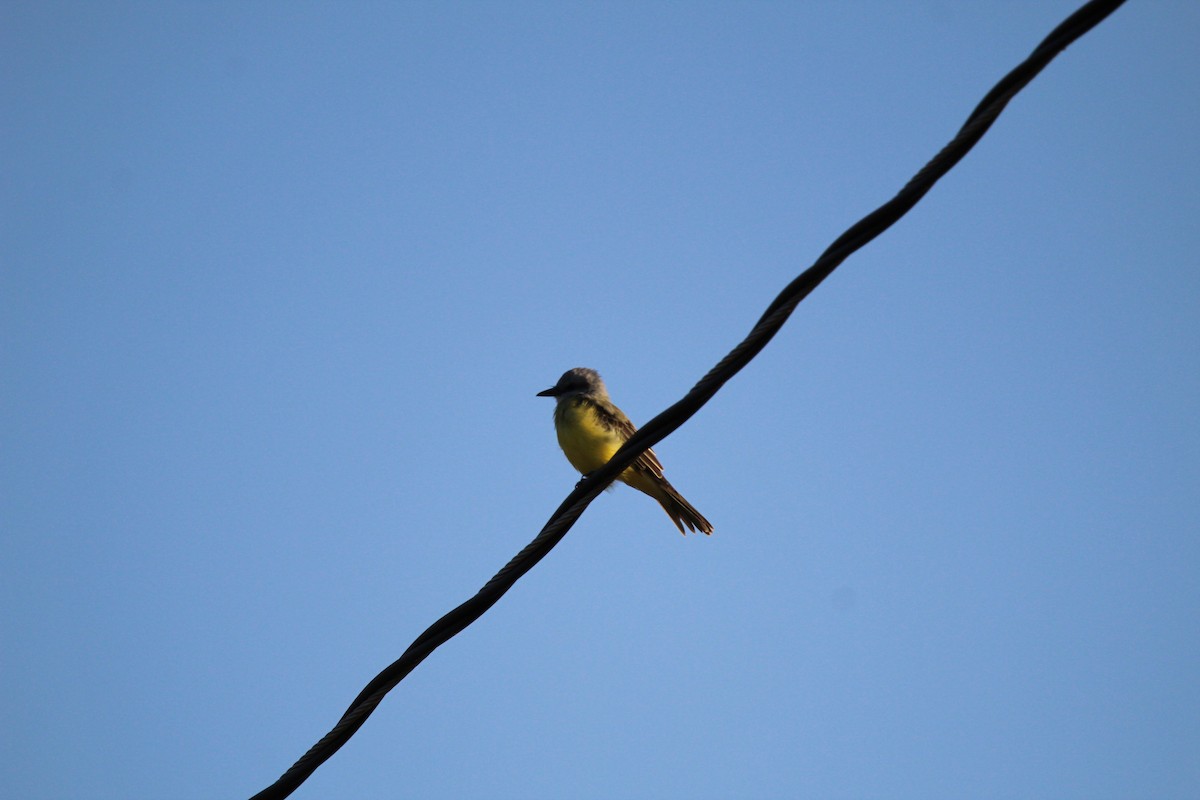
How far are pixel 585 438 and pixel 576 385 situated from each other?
136 cm

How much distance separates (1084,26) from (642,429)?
195 cm

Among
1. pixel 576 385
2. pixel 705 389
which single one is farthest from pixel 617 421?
pixel 705 389

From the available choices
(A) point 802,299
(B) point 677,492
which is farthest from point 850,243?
(B) point 677,492

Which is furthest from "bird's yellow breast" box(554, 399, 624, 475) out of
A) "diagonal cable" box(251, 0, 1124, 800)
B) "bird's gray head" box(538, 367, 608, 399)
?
"diagonal cable" box(251, 0, 1124, 800)

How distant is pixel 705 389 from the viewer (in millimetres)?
3633

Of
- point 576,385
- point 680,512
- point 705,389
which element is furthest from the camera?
point 576,385

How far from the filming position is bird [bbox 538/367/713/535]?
8.15 m

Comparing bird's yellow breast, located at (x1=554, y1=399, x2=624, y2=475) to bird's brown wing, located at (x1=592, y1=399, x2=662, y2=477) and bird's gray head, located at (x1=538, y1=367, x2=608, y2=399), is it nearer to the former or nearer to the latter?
bird's brown wing, located at (x1=592, y1=399, x2=662, y2=477)

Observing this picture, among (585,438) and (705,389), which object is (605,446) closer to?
(585,438)

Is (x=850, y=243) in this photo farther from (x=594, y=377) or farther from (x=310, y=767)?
(x=594, y=377)

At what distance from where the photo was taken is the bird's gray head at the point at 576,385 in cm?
981

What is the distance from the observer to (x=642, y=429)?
12.3 ft

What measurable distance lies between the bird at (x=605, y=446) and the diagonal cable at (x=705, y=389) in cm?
401

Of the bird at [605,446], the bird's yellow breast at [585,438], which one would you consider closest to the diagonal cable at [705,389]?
the bird at [605,446]
